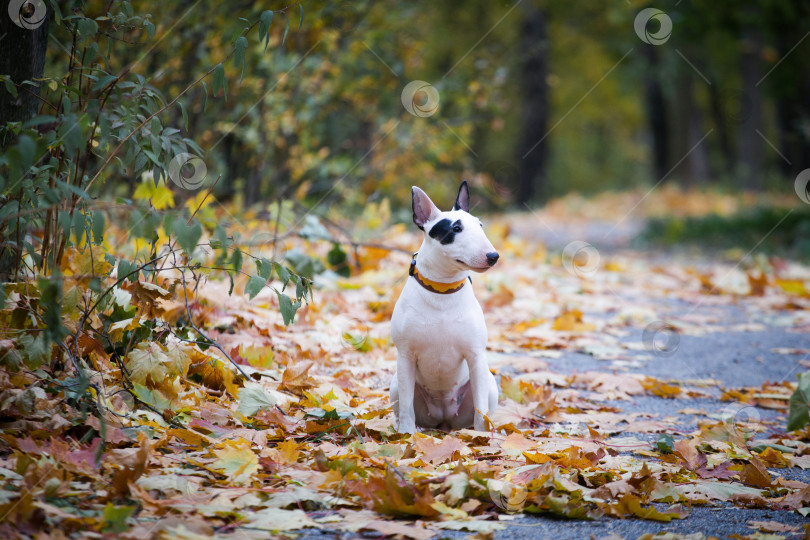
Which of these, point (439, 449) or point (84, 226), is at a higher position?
point (84, 226)

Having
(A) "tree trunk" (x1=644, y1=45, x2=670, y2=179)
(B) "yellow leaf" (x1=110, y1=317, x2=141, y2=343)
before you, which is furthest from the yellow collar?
(A) "tree trunk" (x1=644, y1=45, x2=670, y2=179)

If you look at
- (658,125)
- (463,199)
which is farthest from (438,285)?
(658,125)

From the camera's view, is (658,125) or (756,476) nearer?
(756,476)

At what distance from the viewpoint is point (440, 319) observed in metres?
3.14

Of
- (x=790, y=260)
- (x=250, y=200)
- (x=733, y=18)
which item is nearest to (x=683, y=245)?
(x=790, y=260)

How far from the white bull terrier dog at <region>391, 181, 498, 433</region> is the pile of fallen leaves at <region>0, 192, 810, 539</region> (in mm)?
200

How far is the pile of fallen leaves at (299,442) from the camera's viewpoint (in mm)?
2188

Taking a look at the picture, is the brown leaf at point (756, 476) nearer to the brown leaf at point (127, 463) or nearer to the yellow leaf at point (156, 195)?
the brown leaf at point (127, 463)

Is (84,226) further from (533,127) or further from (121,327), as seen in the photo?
(533,127)

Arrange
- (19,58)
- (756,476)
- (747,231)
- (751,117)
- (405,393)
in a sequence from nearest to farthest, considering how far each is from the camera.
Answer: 1. (756,476)
2. (19,58)
3. (405,393)
4. (747,231)
5. (751,117)

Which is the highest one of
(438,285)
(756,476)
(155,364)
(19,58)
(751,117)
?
(751,117)

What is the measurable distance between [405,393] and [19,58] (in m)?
2.13

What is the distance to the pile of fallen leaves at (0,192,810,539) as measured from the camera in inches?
86.1

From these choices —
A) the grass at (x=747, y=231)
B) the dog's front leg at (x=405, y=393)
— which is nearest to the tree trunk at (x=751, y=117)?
the grass at (x=747, y=231)
